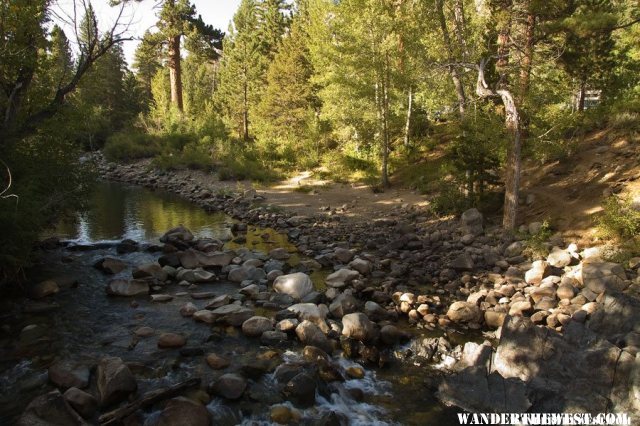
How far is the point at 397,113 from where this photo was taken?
23.7 metres

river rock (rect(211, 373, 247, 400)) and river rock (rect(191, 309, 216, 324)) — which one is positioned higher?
river rock (rect(191, 309, 216, 324))

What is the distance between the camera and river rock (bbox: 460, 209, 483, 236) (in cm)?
1435

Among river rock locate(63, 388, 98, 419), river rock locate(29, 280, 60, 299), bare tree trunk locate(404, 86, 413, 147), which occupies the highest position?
bare tree trunk locate(404, 86, 413, 147)

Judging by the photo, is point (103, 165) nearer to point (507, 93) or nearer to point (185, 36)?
point (185, 36)

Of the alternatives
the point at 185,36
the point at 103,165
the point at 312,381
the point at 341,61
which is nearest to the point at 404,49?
the point at 341,61

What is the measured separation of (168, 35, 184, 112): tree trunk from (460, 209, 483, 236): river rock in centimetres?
3033

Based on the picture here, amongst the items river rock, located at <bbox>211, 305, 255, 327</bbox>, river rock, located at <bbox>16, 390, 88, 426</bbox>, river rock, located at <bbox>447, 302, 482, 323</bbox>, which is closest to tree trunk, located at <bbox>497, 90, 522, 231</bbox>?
river rock, located at <bbox>447, 302, 482, 323</bbox>

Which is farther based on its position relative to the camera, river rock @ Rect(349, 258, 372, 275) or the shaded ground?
the shaded ground

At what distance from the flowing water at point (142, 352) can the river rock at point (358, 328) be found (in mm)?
794

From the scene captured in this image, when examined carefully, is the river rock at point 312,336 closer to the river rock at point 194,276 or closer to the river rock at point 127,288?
the river rock at point 194,276

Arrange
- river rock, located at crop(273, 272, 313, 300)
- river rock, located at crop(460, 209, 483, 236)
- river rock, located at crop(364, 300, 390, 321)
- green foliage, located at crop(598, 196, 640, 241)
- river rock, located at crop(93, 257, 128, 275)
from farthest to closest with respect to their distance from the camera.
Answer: river rock, located at crop(460, 209, 483, 236)
river rock, located at crop(93, 257, 128, 275)
green foliage, located at crop(598, 196, 640, 241)
river rock, located at crop(273, 272, 313, 300)
river rock, located at crop(364, 300, 390, 321)

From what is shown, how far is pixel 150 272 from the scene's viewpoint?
1145cm

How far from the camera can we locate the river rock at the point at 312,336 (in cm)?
820

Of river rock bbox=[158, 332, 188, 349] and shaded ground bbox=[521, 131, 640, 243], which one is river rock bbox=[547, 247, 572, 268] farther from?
river rock bbox=[158, 332, 188, 349]
